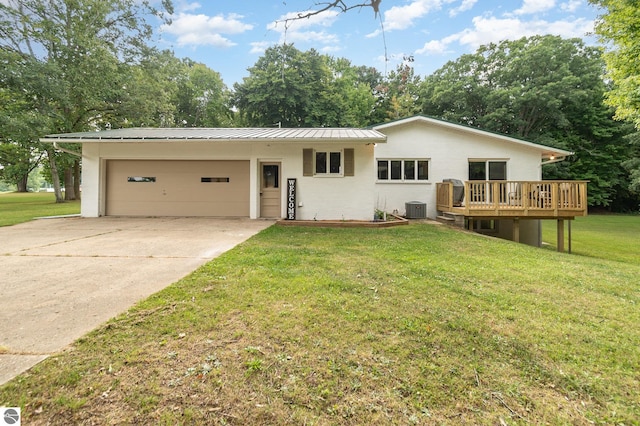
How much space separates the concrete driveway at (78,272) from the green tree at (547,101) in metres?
22.1

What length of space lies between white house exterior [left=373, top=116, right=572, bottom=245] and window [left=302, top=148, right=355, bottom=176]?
2.69 m

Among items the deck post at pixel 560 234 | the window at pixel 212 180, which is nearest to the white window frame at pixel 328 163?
the window at pixel 212 180

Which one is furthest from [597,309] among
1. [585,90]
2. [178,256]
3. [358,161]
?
[585,90]

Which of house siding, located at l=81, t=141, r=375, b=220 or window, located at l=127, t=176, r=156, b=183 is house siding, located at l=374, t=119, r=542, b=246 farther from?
window, located at l=127, t=176, r=156, b=183

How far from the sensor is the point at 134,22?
19203mm

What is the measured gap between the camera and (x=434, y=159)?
38.8 ft

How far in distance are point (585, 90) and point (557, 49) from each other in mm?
3570

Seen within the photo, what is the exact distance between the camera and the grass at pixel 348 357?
1611 millimetres

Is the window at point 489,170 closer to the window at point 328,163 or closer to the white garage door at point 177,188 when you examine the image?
the window at point 328,163

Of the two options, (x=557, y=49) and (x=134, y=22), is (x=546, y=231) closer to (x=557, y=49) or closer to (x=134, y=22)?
(x=557, y=49)

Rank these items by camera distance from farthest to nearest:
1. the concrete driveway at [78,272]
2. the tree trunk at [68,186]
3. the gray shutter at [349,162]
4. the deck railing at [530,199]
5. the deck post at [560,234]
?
the tree trunk at [68,186]
the gray shutter at [349,162]
the deck post at [560,234]
the deck railing at [530,199]
the concrete driveway at [78,272]

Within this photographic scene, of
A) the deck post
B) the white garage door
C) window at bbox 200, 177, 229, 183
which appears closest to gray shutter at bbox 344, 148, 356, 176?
the white garage door

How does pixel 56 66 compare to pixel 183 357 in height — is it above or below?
above

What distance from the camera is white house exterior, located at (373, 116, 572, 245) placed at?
11.7 m
